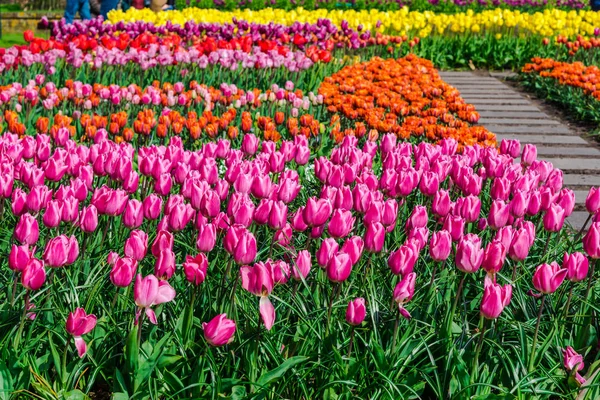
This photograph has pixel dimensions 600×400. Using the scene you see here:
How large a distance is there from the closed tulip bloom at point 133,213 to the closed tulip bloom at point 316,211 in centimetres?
56

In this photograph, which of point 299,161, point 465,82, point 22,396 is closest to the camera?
point 22,396

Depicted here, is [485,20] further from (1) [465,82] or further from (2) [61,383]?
(2) [61,383]

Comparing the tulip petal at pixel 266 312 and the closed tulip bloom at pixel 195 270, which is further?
the closed tulip bloom at pixel 195 270

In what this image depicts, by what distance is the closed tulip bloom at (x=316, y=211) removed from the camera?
248 cm

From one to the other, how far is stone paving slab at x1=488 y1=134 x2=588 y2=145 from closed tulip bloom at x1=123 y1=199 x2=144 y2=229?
525cm

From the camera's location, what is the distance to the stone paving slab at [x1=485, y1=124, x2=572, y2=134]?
7604 millimetres

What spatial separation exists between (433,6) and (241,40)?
35.2 ft

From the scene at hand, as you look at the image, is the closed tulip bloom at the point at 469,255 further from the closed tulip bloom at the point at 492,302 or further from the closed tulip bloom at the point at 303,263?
the closed tulip bloom at the point at 303,263

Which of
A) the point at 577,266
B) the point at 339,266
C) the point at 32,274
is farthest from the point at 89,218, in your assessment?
the point at 577,266

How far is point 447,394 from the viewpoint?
2258mm

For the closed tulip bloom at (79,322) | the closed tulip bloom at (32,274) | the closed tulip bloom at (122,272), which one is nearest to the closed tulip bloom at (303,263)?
the closed tulip bloom at (122,272)

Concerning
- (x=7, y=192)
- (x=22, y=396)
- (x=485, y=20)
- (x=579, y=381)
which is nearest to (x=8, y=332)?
(x=22, y=396)

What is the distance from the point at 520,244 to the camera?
7.95ft

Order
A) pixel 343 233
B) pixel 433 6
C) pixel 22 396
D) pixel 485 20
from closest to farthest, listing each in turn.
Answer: pixel 22 396, pixel 343 233, pixel 485 20, pixel 433 6
